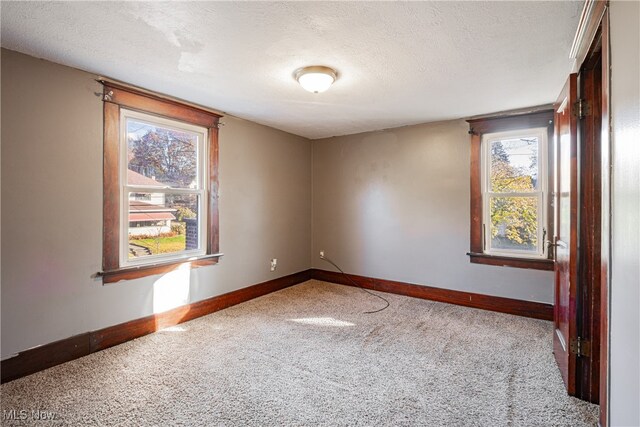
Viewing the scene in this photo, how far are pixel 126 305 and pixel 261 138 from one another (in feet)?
8.21

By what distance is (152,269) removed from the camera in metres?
3.03

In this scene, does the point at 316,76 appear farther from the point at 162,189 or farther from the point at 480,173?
the point at 480,173

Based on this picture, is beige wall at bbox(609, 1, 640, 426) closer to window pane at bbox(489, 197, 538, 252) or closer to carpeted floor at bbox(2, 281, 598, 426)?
carpeted floor at bbox(2, 281, 598, 426)

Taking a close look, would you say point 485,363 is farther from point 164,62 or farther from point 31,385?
point 164,62

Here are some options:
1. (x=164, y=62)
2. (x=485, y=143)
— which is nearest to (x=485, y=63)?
(x=485, y=143)

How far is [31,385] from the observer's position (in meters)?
2.10

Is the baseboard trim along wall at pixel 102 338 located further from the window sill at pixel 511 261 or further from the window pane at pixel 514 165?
the window pane at pixel 514 165

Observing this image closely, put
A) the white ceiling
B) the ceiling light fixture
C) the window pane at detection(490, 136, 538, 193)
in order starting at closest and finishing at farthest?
1. the white ceiling
2. the ceiling light fixture
3. the window pane at detection(490, 136, 538, 193)

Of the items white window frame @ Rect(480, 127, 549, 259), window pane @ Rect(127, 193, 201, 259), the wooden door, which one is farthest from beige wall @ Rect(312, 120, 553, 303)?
window pane @ Rect(127, 193, 201, 259)

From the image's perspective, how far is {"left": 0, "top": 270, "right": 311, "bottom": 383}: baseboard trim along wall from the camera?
7.27ft

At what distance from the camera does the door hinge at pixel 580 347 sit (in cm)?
193

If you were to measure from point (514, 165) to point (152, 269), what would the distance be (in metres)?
4.01

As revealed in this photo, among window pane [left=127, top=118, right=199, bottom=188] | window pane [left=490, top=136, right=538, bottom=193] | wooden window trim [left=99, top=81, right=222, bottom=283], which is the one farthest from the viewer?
window pane [left=490, top=136, right=538, bottom=193]

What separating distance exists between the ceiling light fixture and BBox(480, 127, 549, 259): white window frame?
7.26 ft
